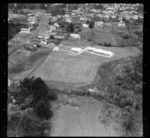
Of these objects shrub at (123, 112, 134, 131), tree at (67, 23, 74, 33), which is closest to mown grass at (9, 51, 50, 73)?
tree at (67, 23, 74, 33)

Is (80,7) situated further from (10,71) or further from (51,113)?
(51,113)

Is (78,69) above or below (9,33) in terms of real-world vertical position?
below

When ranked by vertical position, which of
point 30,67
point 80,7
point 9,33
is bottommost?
point 30,67

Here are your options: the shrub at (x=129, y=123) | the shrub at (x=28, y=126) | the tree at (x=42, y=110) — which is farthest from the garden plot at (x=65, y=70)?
the shrub at (x=129, y=123)

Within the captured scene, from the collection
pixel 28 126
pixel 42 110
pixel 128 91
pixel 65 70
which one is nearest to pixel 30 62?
pixel 65 70

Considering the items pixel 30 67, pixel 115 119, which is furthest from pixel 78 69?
pixel 115 119
